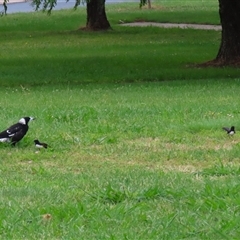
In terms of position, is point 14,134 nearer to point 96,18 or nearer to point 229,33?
point 229,33

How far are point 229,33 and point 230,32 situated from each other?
46 mm

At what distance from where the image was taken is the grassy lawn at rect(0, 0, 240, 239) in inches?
239

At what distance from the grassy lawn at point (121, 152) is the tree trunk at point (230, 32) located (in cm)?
99

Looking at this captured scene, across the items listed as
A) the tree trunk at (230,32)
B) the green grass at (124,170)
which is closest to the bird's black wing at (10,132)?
the green grass at (124,170)

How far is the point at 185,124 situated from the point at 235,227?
5554 mm

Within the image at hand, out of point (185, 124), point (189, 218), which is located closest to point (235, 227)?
point (189, 218)

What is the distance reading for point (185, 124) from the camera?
1131 cm

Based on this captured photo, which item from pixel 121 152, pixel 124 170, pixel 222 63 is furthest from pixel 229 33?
pixel 124 170

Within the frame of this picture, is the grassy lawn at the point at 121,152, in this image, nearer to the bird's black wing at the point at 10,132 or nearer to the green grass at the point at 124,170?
the green grass at the point at 124,170

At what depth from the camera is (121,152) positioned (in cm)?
958

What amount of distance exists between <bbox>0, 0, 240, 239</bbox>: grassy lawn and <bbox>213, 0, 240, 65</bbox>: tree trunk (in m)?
0.99

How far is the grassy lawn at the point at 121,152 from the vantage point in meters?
6.06

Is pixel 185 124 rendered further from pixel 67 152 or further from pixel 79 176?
pixel 79 176

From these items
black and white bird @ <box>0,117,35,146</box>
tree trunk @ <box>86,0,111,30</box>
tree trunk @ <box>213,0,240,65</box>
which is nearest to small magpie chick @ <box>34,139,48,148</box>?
black and white bird @ <box>0,117,35,146</box>
